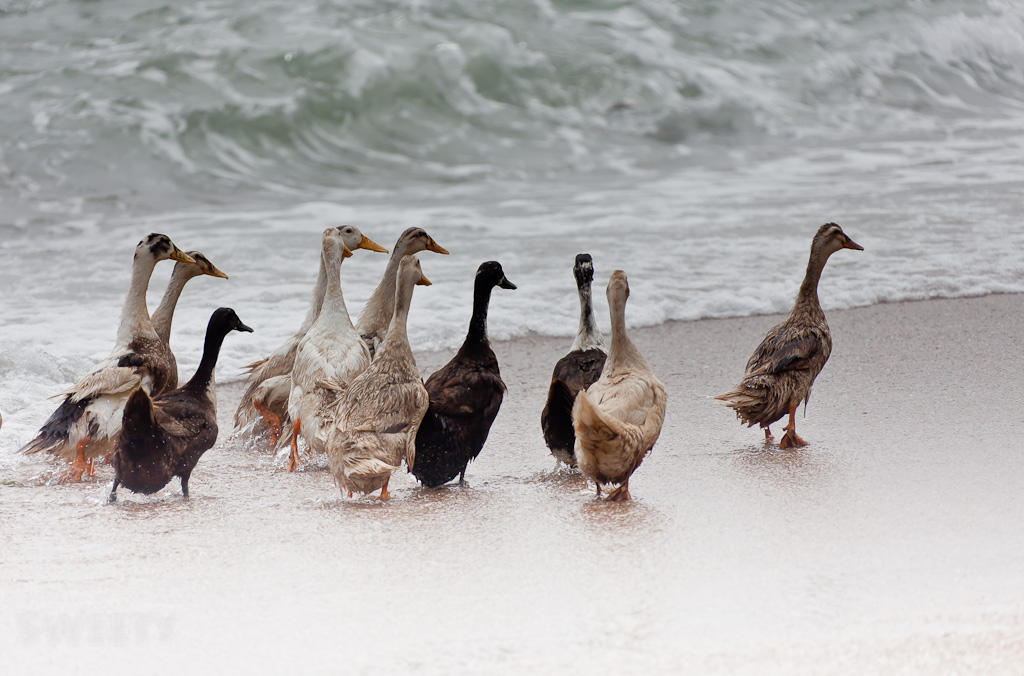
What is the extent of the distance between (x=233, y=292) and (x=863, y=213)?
640 centimetres

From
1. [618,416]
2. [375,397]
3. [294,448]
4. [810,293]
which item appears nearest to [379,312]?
[294,448]

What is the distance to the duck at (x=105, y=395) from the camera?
200 inches

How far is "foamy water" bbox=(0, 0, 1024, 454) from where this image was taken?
8.62 m

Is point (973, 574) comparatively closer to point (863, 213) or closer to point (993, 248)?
point (993, 248)

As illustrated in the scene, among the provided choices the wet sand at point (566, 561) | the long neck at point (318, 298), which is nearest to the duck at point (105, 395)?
the wet sand at point (566, 561)

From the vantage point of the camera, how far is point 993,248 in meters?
9.31

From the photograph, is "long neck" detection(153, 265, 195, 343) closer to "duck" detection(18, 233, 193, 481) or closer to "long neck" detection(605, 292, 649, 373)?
"duck" detection(18, 233, 193, 481)

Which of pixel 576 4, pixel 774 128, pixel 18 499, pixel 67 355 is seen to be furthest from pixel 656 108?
pixel 18 499

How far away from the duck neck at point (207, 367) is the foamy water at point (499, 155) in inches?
50.0

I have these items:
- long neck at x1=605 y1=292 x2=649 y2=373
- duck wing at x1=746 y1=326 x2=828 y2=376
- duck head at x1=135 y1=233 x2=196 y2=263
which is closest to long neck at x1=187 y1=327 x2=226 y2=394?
duck head at x1=135 y1=233 x2=196 y2=263

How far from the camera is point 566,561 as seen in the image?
3766mm

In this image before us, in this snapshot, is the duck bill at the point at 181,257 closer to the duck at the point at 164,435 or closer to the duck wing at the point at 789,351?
the duck at the point at 164,435

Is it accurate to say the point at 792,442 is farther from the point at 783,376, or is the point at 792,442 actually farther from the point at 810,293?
the point at 810,293

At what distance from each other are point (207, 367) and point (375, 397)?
2.80 ft
